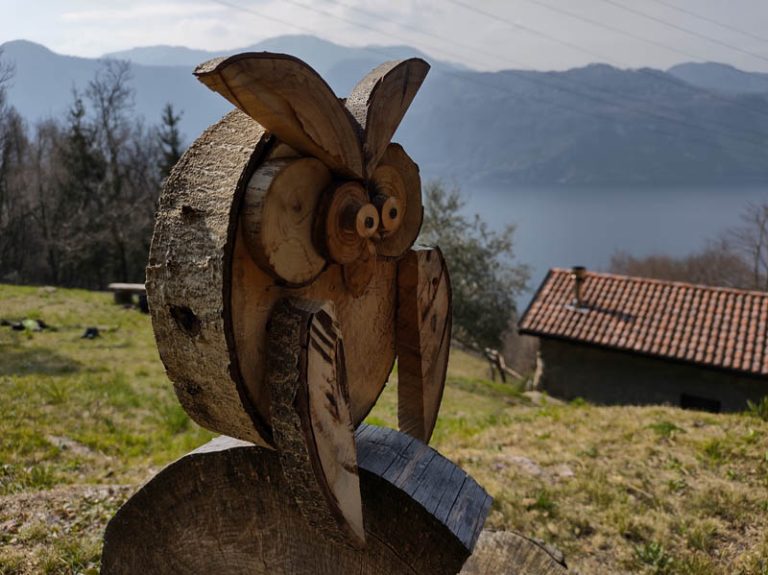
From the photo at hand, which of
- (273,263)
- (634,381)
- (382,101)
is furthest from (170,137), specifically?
(273,263)

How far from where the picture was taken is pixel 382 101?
5.58ft

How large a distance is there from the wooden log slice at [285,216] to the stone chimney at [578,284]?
14.1 m

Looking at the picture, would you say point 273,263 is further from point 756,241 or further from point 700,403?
point 756,241

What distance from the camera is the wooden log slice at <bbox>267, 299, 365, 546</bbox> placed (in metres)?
1.38

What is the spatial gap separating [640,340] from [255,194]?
13.6 m

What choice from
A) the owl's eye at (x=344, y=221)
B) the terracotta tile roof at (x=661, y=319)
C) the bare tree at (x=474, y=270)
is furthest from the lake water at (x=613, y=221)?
the owl's eye at (x=344, y=221)

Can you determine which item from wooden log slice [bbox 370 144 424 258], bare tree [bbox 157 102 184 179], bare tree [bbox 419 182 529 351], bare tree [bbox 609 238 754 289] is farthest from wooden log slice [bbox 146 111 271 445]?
bare tree [bbox 609 238 754 289]

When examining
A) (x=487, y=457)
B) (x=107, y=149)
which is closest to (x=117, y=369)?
(x=487, y=457)

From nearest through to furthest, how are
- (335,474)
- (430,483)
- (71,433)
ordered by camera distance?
(335,474), (430,483), (71,433)

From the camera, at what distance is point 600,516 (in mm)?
3648

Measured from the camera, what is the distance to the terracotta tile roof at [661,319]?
12.6 meters

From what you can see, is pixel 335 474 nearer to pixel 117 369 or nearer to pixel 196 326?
pixel 196 326

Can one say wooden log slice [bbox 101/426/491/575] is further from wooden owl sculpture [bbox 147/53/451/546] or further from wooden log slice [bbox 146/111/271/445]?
wooden log slice [bbox 146/111/271/445]

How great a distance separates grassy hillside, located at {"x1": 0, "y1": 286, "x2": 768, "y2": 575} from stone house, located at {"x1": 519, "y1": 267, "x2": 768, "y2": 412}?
23.0 feet
